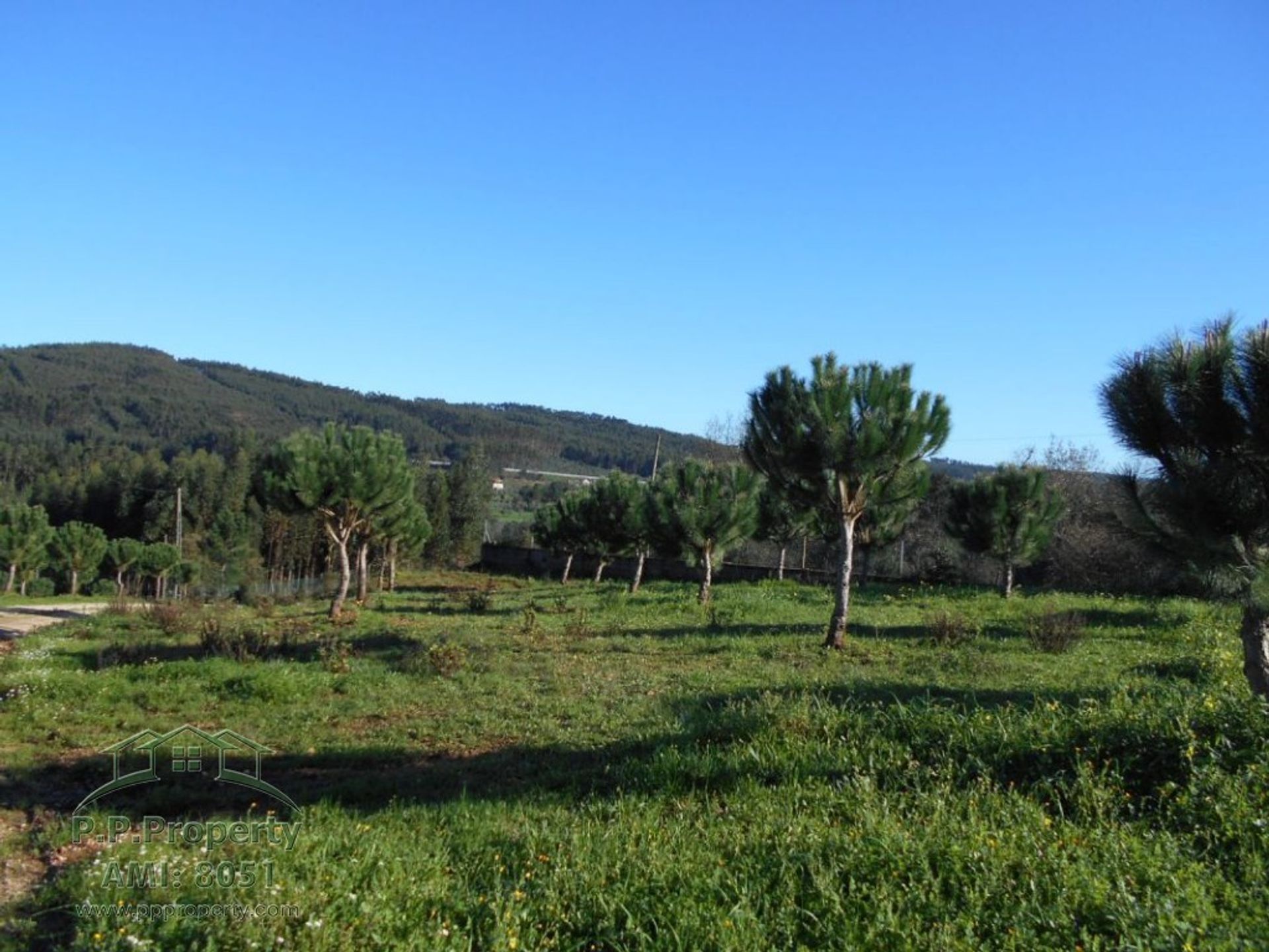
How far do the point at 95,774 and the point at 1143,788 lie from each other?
7628 mm

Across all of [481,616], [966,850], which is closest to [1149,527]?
[966,850]

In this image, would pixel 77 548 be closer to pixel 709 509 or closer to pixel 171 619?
pixel 171 619

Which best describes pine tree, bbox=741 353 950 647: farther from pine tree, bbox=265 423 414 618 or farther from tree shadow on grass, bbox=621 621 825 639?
pine tree, bbox=265 423 414 618

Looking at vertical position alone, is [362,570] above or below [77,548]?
above

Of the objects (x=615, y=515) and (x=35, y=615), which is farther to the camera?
(x=615, y=515)

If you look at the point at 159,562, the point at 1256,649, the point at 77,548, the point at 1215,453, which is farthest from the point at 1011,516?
the point at 77,548

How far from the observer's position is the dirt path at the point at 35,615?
20.2 meters

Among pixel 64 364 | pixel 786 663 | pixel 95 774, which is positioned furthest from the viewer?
pixel 64 364

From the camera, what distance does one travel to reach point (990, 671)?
11102 mm

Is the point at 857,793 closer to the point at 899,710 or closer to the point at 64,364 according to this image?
the point at 899,710

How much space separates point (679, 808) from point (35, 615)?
87.4ft

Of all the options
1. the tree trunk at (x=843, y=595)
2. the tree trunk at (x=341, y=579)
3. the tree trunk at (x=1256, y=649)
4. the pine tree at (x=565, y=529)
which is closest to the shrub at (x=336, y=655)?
the tree trunk at (x=341, y=579)

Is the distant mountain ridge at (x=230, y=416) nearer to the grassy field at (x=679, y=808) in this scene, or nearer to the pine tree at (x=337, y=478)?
the pine tree at (x=337, y=478)

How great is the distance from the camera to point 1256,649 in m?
6.95
